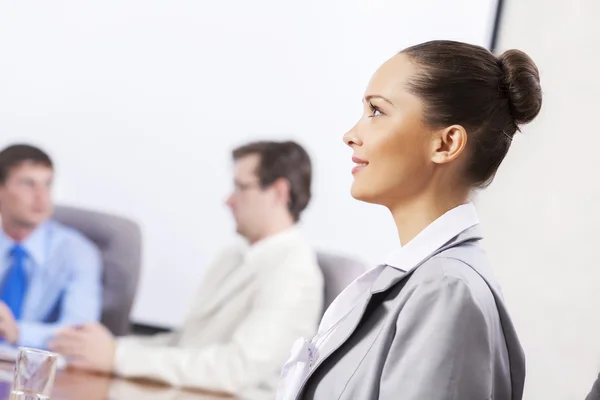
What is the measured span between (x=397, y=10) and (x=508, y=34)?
404 mm

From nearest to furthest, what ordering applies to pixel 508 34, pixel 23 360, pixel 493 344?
pixel 493 344
pixel 23 360
pixel 508 34

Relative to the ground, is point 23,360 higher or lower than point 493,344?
lower

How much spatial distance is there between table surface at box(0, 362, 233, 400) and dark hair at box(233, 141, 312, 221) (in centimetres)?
74

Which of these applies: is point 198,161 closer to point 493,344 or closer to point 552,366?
point 552,366

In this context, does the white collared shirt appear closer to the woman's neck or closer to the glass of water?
the woman's neck

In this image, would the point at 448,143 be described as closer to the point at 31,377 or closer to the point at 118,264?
the point at 31,377

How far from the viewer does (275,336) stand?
3.04 metres

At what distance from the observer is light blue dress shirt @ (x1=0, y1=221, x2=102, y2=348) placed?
317 centimetres

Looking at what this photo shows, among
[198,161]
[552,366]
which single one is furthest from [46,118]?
[552,366]

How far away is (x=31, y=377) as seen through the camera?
4.04 ft

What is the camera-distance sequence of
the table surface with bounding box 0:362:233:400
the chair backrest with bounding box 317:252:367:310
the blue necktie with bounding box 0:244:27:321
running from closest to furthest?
1. the table surface with bounding box 0:362:233:400
2. the chair backrest with bounding box 317:252:367:310
3. the blue necktie with bounding box 0:244:27:321

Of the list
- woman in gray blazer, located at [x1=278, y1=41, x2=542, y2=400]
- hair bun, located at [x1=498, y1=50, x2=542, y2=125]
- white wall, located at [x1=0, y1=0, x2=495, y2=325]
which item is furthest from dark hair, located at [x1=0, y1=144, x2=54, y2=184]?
hair bun, located at [x1=498, y1=50, x2=542, y2=125]

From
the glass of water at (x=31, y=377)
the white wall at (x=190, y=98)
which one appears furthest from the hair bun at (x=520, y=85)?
the white wall at (x=190, y=98)

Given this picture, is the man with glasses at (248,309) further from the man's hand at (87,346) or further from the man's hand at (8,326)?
the man's hand at (8,326)
